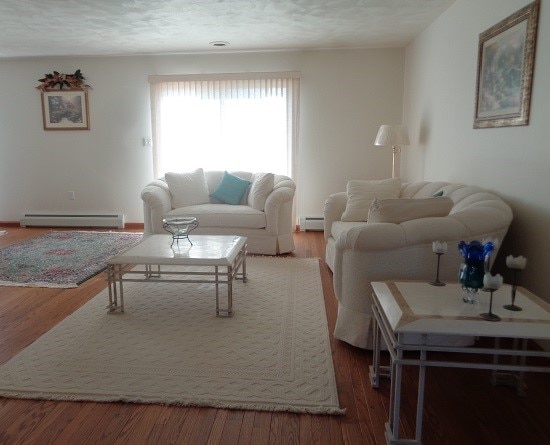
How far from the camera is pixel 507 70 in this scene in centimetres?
272

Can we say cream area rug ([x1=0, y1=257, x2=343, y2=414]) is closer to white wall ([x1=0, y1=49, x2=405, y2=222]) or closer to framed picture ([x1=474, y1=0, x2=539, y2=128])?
framed picture ([x1=474, y1=0, x2=539, y2=128])

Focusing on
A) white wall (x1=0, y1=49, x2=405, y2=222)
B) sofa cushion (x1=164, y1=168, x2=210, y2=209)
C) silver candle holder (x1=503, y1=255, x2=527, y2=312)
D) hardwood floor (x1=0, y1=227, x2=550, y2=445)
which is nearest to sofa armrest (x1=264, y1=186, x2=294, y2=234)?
sofa cushion (x1=164, y1=168, x2=210, y2=209)

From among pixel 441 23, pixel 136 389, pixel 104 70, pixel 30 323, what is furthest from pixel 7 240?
pixel 441 23

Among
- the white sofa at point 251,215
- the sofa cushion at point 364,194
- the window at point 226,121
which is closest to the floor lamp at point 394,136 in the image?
the sofa cushion at point 364,194

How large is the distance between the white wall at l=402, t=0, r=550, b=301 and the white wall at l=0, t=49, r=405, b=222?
21.4 inches

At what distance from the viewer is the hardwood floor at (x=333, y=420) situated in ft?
5.77

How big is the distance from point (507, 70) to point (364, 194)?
5.30ft

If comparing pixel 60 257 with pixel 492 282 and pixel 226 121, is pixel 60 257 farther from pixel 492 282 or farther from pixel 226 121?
pixel 492 282

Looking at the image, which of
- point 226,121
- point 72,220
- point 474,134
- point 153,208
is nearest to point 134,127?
point 226,121

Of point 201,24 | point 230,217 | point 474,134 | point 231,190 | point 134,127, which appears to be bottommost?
point 230,217

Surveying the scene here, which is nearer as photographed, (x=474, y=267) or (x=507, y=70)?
(x=474, y=267)

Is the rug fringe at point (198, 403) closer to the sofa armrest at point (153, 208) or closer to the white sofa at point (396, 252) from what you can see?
the white sofa at point (396, 252)

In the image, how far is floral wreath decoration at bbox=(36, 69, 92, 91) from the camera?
19.2 ft

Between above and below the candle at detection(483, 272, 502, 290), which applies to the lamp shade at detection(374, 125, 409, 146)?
above
